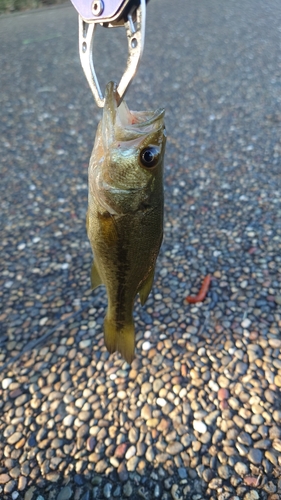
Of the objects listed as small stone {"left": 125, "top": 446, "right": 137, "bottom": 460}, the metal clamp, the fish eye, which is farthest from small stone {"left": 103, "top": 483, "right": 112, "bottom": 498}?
the metal clamp

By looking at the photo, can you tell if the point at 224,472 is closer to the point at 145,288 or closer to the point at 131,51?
the point at 145,288

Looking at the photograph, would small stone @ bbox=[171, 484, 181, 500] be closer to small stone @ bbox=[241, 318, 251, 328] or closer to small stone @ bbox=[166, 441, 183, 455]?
small stone @ bbox=[166, 441, 183, 455]

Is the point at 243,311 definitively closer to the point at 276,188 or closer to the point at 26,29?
the point at 276,188

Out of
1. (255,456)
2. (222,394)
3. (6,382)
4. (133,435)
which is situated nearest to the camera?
(255,456)

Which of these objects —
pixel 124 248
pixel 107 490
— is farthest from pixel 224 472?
pixel 124 248

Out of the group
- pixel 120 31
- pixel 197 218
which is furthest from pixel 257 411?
pixel 120 31

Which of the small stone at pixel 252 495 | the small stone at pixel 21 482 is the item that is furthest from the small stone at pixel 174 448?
the small stone at pixel 21 482

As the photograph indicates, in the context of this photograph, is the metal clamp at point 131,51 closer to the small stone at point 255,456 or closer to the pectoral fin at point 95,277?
the pectoral fin at point 95,277
